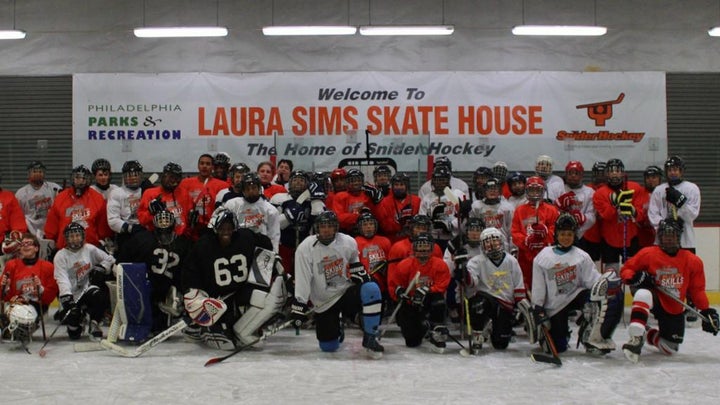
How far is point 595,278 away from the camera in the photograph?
15.5 feet

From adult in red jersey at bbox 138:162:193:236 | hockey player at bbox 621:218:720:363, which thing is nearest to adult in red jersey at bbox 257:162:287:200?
Answer: adult in red jersey at bbox 138:162:193:236

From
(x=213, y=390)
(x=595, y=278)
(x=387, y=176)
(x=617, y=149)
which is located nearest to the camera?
(x=213, y=390)

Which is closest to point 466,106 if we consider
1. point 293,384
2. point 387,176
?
point 387,176

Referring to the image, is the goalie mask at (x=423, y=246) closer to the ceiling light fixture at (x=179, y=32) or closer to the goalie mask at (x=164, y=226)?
the goalie mask at (x=164, y=226)

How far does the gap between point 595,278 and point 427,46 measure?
4.59 m

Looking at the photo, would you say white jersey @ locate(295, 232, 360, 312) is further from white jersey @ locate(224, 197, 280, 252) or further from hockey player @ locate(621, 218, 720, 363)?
hockey player @ locate(621, 218, 720, 363)

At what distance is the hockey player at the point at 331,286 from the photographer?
15.3 feet

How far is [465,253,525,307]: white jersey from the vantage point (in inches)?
193

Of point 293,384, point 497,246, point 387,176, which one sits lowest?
point 293,384

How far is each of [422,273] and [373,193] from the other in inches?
43.2

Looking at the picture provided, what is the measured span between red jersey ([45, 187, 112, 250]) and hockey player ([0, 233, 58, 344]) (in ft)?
1.66

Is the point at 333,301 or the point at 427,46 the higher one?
the point at 427,46

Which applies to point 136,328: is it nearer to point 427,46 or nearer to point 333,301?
point 333,301

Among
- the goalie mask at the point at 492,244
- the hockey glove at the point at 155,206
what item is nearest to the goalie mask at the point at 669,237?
the goalie mask at the point at 492,244
